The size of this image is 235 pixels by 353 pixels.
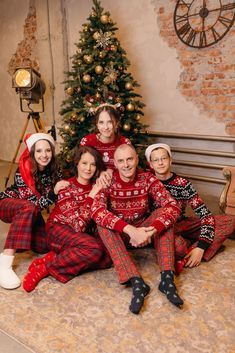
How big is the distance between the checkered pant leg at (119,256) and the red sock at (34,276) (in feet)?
1.46

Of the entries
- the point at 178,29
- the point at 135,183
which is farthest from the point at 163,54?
the point at 135,183

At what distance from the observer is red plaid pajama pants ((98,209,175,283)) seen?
189 cm

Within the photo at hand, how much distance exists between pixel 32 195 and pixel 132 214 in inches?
28.4

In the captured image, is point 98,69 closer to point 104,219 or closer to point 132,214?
point 132,214

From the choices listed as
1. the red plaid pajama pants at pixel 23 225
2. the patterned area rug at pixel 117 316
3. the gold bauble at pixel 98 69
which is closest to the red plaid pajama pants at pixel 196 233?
the patterned area rug at pixel 117 316

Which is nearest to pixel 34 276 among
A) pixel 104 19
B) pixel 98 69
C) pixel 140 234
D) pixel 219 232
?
pixel 140 234

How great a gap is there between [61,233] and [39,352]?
81 centimetres

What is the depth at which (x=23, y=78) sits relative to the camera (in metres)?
3.90

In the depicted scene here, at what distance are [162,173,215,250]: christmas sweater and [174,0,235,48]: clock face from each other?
1921 millimetres

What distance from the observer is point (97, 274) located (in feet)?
7.05

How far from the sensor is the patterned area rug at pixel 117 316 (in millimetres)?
1520

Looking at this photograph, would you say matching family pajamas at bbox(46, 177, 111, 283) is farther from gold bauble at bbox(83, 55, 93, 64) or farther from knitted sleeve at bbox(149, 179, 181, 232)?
gold bauble at bbox(83, 55, 93, 64)

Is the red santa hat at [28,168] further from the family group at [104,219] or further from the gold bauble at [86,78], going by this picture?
the gold bauble at [86,78]

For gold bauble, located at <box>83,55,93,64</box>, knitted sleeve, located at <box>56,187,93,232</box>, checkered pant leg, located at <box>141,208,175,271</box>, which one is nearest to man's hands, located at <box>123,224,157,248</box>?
checkered pant leg, located at <box>141,208,175,271</box>
